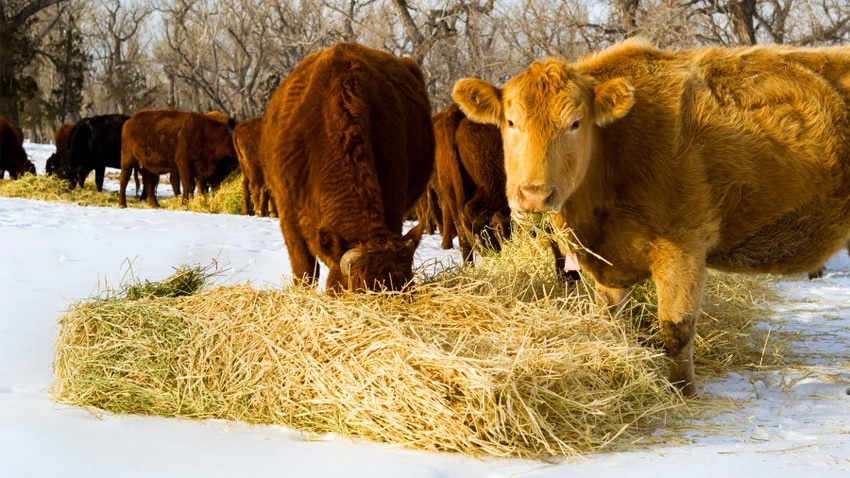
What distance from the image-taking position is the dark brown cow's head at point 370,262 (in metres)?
4.21

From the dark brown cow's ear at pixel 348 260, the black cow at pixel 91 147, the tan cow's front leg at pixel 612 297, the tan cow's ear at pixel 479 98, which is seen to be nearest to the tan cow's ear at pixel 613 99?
the tan cow's ear at pixel 479 98

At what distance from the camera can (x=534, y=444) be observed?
3309 millimetres

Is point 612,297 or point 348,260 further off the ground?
point 348,260

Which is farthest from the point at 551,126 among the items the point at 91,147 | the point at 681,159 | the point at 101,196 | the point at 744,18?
the point at 91,147

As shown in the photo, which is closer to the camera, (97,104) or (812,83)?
(812,83)

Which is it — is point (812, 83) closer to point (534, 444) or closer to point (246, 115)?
point (534, 444)

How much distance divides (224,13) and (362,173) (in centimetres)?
3338

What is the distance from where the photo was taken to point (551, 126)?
13.3 feet

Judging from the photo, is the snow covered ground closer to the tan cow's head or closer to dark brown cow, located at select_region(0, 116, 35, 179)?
the tan cow's head

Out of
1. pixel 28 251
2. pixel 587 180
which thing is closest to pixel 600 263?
pixel 587 180

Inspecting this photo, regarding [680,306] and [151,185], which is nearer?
[680,306]

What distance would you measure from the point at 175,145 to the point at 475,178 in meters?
10.8

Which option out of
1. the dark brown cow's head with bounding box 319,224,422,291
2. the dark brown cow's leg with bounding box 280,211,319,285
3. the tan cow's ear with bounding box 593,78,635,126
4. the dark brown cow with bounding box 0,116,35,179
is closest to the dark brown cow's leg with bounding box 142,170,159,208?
the dark brown cow with bounding box 0,116,35,179

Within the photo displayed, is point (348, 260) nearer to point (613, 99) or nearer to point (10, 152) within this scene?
point (613, 99)
